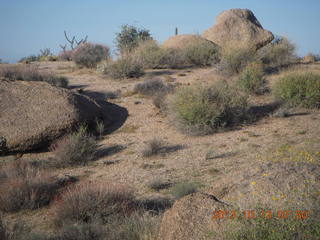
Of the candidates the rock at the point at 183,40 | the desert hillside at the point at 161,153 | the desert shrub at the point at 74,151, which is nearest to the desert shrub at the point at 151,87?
the desert hillside at the point at 161,153

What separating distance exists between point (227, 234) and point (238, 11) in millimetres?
25142

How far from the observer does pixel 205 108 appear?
10.5 meters

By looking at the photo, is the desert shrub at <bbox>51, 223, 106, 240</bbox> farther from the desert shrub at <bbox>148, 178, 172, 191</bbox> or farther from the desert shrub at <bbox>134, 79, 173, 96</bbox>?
the desert shrub at <bbox>134, 79, 173, 96</bbox>

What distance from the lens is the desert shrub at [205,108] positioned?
34.0 ft

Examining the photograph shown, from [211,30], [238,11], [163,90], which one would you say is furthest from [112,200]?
[238,11]

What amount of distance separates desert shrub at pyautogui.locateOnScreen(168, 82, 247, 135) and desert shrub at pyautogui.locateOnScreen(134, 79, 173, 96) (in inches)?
110

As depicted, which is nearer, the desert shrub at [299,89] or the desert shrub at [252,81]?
the desert shrub at [299,89]

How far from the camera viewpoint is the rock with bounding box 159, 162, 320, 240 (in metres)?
3.28

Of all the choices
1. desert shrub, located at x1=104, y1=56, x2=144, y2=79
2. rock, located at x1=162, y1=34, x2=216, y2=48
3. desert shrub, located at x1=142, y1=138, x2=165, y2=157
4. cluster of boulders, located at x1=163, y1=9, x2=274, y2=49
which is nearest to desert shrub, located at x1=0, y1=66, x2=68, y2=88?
desert shrub, located at x1=104, y1=56, x2=144, y2=79

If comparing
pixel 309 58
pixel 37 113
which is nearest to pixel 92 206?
pixel 37 113

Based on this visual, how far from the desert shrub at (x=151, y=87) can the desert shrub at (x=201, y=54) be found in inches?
232

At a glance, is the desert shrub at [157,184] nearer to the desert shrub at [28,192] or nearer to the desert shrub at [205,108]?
the desert shrub at [28,192]

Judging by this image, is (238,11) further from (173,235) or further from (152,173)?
(173,235)
